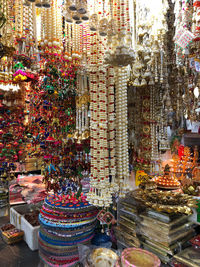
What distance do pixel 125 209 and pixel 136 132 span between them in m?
0.89

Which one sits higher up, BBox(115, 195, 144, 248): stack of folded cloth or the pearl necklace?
the pearl necklace

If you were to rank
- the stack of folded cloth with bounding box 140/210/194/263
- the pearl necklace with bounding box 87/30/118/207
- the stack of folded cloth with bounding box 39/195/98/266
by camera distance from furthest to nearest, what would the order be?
the stack of folded cloth with bounding box 39/195/98/266 < the stack of folded cloth with bounding box 140/210/194/263 < the pearl necklace with bounding box 87/30/118/207

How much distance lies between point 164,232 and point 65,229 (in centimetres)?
87

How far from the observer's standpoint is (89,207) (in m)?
1.95

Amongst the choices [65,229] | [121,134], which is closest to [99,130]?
[121,134]

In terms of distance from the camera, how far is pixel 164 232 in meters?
1.68

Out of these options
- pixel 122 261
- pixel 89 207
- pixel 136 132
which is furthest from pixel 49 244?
pixel 136 132

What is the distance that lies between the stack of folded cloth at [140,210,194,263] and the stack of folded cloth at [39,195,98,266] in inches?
20.4

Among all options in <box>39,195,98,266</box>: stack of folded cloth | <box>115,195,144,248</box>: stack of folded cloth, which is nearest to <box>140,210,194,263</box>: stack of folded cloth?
<box>115,195,144,248</box>: stack of folded cloth

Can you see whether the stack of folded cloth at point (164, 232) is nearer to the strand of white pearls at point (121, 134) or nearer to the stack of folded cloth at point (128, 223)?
the stack of folded cloth at point (128, 223)

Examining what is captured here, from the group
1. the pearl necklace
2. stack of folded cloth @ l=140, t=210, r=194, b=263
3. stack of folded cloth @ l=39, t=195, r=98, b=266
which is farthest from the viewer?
stack of folded cloth @ l=39, t=195, r=98, b=266

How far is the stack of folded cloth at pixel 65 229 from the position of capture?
1847mm

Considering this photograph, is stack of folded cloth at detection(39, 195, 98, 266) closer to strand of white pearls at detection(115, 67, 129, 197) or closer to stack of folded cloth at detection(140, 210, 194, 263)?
stack of folded cloth at detection(140, 210, 194, 263)

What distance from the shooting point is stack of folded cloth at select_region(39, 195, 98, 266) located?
1847mm
